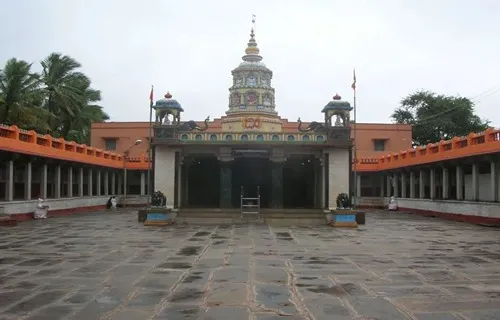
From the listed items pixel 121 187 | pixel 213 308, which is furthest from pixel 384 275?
pixel 121 187

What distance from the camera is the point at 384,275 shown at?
9.79m

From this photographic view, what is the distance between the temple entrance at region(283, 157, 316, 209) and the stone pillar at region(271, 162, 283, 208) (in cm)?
388

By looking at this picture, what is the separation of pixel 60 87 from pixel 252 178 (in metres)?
17.1

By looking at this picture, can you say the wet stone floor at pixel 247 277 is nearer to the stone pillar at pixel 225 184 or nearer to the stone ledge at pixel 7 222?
the stone ledge at pixel 7 222

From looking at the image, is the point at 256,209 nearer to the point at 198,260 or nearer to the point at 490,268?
the point at 198,260

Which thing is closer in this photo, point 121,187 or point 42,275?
point 42,275

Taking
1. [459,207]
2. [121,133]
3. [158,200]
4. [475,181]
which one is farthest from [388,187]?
[121,133]

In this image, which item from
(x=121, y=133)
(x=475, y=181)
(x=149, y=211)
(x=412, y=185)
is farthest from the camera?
(x=121, y=133)

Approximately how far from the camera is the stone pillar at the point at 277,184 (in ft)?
82.2

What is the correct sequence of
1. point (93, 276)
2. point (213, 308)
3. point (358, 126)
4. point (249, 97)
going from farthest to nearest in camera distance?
1. point (358, 126)
2. point (249, 97)
3. point (93, 276)
4. point (213, 308)

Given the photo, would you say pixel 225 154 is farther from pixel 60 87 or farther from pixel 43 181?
pixel 60 87

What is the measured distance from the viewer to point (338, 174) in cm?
2394

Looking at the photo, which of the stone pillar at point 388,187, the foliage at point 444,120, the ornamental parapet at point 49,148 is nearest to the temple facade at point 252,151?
the ornamental parapet at point 49,148

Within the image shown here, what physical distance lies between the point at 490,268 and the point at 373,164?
31006mm
